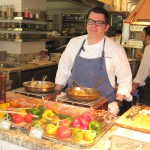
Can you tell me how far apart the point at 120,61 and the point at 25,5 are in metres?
3.36

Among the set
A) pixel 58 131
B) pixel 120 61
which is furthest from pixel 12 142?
pixel 120 61

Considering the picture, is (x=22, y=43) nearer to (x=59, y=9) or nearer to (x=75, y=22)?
(x=75, y=22)

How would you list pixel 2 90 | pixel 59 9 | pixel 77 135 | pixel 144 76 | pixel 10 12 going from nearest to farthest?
1. pixel 77 135
2. pixel 2 90
3. pixel 144 76
4. pixel 10 12
5. pixel 59 9

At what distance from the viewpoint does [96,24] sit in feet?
9.09

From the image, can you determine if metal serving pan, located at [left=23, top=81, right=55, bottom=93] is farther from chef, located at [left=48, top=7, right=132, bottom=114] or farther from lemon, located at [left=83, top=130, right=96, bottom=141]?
lemon, located at [left=83, top=130, right=96, bottom=141]

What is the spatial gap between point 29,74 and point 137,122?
355cm

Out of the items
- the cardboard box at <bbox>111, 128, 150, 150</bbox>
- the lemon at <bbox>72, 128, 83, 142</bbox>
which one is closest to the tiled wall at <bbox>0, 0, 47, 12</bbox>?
the lemon at <bbox>72, 128, 83, 142</bbox>

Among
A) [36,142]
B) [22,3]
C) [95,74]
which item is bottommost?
[36,142]

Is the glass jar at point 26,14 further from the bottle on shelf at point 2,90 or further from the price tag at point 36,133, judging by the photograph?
the price tag at point 36,133

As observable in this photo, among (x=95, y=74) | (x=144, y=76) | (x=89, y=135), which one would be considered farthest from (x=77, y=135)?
(x=144, y=76)

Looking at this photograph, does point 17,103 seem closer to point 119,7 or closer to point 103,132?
point 103,132

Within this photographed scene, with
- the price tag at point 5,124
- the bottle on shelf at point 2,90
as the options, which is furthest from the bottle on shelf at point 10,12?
the price tag at point 5,124

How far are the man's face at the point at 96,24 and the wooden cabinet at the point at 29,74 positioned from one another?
2279mm

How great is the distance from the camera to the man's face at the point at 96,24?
2764 mm
